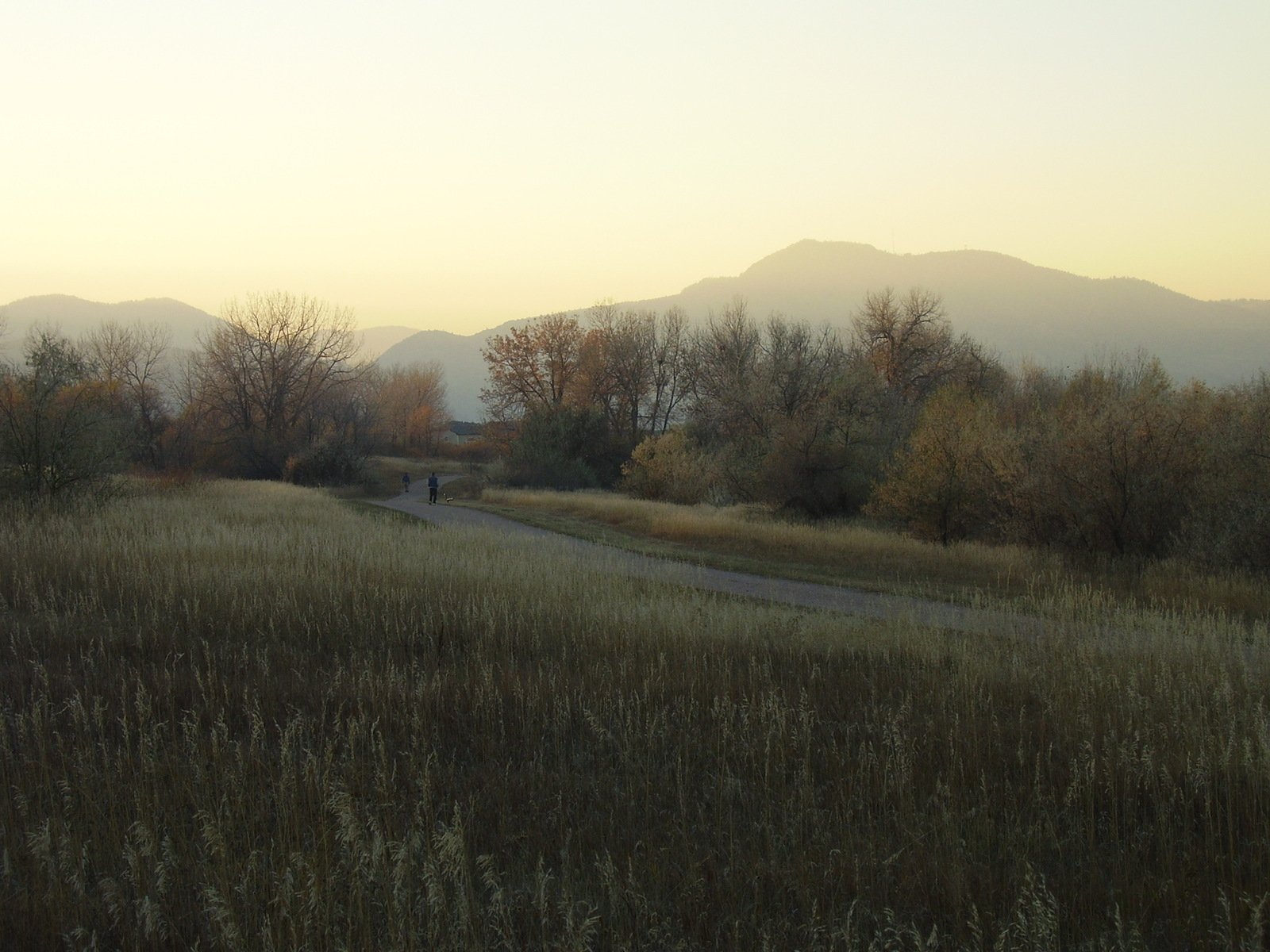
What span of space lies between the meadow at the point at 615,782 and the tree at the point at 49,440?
37.5 feet

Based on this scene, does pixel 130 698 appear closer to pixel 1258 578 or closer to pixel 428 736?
pixel 428 736

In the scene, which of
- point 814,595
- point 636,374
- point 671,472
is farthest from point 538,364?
point 814,595

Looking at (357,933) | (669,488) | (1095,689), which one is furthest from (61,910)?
(669,488)

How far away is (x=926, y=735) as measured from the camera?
5680mm

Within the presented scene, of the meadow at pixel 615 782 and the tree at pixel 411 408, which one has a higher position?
the tree at pixel 411 408

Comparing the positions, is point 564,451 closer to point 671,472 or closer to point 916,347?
point 671,472

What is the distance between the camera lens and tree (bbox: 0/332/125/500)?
18.2 metres

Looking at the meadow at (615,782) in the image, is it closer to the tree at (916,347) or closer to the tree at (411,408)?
the tree at (916,347)

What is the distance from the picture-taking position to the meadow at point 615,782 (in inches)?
140

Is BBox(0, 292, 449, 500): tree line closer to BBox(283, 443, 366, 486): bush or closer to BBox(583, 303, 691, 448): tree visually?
BBox(283, 443, 366, 486): bush

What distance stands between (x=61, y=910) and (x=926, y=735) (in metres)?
4.89

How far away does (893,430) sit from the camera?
33.8m

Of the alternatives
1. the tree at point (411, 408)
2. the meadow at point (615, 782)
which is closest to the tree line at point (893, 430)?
the meadow at point (615, 782)

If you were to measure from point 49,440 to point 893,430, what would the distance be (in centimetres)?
2789
